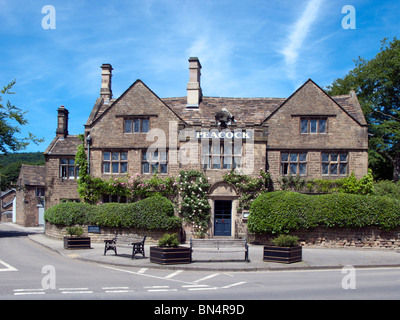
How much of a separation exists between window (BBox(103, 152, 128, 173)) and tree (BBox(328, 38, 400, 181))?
22712 millimetres

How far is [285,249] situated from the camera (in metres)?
16.2

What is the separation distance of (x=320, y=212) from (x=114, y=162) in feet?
45.5

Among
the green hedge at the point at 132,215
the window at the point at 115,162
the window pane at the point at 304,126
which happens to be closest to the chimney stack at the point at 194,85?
the window at the point at 115,162

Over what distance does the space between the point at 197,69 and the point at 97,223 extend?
13239 millimetres

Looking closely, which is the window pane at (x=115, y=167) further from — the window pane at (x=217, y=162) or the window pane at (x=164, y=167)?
the window pane at (x=217, y=162)

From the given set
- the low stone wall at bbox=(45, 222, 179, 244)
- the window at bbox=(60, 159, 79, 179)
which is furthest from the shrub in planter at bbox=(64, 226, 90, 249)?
the window at bbox=(60, 159, 79, 179)

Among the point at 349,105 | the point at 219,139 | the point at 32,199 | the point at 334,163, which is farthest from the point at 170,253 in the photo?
the point at 32,199

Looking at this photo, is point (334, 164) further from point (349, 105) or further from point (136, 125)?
point (136, 125)

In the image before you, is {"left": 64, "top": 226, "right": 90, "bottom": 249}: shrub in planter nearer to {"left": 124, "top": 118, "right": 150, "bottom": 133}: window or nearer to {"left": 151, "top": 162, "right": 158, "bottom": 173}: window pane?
{"left": 151, "top": 162, "right": 158, "bottom": 173}: window pane

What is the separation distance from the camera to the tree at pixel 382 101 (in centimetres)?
3872

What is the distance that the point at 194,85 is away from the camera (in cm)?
3062

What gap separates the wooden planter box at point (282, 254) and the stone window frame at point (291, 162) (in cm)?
1137
